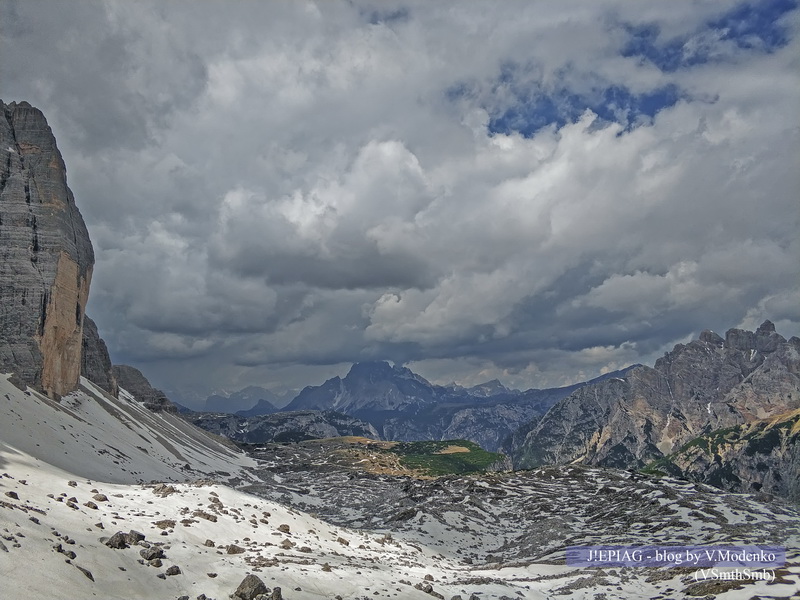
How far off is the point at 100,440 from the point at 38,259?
139 ft

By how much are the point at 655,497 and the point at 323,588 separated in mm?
77123

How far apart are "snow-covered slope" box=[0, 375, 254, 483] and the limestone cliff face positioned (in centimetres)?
966

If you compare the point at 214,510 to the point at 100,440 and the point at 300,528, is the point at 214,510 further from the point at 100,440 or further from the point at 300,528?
the point at 100,440

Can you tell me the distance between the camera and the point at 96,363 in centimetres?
14800

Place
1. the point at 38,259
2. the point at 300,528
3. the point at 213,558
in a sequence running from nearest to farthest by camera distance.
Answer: the point at 213,558 < the point at 300,528 < the point at 38,259

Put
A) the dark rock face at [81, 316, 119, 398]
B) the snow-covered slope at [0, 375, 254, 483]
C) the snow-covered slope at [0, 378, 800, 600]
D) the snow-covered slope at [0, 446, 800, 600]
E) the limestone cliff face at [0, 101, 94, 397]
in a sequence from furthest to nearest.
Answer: the dark rock face at [81, 316, 119, 398]
the limestone cliff face at [0, 101, 94, 397]
the snow-covered slope at [0, 375, 254, 483]
the snow-covered slope at [0, 378, 800, 600]
the snow-covered slope at [0, 446, 800, 600]

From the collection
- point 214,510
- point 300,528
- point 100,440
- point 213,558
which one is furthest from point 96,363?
point 213,558

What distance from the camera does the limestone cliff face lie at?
96938mm

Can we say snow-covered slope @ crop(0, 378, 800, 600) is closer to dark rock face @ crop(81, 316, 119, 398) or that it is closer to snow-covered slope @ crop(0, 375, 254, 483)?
snow-covered slope @ crop(0, 375, 254, 483)

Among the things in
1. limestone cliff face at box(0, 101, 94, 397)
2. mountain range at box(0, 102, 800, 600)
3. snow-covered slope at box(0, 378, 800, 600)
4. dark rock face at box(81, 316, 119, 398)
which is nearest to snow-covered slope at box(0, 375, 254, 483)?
snow-covered slope at box(0, 378, 800, 600)

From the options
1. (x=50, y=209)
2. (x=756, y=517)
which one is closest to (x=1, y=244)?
(x=50, y=209)

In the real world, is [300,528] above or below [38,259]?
below

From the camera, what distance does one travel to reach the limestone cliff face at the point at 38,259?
96938mm

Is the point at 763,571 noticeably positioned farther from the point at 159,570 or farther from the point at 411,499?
the point at 411,499
